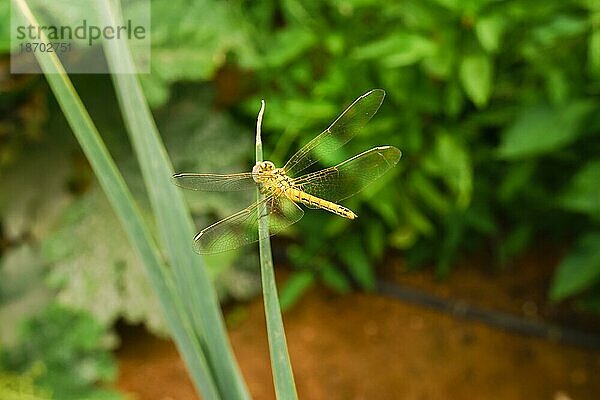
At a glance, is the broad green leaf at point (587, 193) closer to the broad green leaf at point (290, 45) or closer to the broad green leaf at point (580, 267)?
the broad green leaf at point (580, 267)

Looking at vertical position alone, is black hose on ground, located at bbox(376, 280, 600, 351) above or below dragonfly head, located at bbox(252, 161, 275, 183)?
above

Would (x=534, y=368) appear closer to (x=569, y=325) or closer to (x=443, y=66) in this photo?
(x=569, y=325)

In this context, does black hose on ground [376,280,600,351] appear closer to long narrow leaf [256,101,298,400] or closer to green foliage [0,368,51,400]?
green foliage [0,368,51,400]

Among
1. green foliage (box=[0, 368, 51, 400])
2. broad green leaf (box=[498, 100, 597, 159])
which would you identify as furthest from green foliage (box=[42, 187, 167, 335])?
broad green leaf (box=[498, 100, 597, 159])

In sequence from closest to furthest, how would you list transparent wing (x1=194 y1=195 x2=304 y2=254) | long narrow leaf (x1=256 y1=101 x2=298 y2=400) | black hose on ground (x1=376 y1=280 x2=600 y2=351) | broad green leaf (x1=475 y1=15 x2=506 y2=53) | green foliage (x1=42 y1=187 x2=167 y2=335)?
long narrow leaf (x1=256 y1=101 x2=298 y2=400), transparent wing (x1=194 y1=195 x2=304 y2=254), broad green leaf (x1=475 y1=15 x2=506 y2=53), green foliage (x1=42 y1=187 x2=167 y2=335), black hose on ground (x1=376 y1=280 x2=600 y2=351)

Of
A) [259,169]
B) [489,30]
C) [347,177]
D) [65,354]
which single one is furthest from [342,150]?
[259,169]

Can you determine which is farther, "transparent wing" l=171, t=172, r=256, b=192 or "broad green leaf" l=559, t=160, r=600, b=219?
"broad green leaf" l=559, t=160, r=600, b=219
